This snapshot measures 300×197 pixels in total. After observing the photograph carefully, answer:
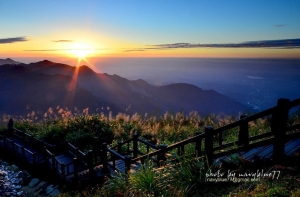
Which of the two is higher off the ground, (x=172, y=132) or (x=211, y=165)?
(x=211, y=165)

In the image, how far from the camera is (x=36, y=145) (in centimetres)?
1636

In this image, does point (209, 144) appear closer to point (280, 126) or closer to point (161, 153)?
point (280, 126)

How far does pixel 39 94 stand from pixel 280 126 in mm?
144958

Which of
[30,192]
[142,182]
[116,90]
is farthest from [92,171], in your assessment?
[116,90]

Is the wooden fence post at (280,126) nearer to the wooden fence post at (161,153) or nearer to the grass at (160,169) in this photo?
the grass at (160,169)

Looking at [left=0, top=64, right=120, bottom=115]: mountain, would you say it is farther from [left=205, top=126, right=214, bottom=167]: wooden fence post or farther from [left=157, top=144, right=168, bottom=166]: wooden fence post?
[left=205, top=126, right=214, bottom=167]: wooden fence post

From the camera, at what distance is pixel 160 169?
23.0 ft

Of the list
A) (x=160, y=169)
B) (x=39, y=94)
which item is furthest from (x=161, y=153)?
(x=39, y=94)

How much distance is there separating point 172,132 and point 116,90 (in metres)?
179

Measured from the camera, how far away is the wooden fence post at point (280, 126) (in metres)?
5.62

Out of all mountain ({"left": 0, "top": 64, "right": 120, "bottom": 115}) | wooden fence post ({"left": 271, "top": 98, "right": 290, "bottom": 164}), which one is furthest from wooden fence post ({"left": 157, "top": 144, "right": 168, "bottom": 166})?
mountain ({"left": 0, "top": 64, "right": 120, "bottom": 115})

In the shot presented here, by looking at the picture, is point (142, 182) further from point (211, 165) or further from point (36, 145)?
point (36, 145)

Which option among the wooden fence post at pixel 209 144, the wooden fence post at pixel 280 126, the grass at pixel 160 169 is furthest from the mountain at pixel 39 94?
the wooden fence post at pixel 280 126

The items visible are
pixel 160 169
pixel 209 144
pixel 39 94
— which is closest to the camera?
pixel 209 144
